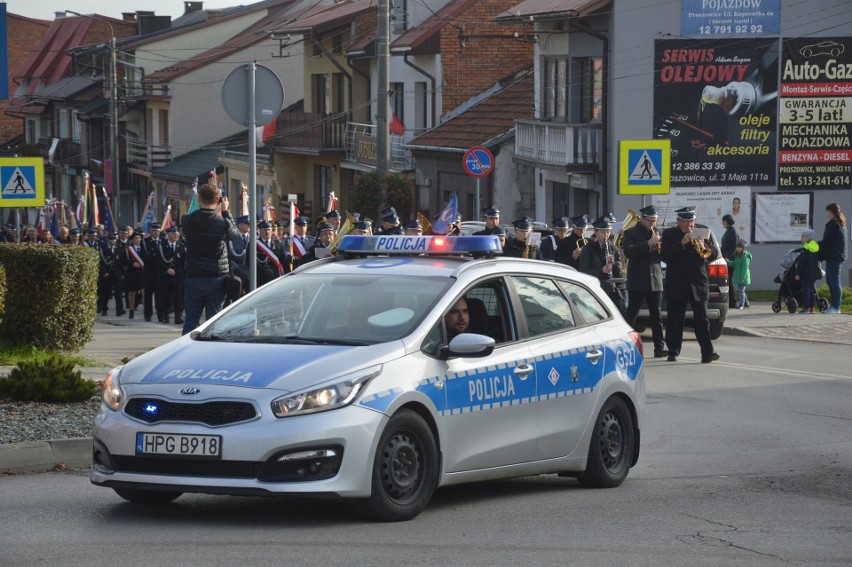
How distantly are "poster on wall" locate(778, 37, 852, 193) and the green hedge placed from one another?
2067cm

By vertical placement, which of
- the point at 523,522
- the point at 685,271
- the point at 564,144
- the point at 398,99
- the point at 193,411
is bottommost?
the point at 523,522

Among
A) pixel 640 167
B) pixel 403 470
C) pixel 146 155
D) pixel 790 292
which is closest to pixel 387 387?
pixel 403 470

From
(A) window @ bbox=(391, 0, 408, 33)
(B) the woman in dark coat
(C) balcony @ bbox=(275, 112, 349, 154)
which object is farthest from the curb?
(C) balcony @ bbox=(275, 112, 349, 154)

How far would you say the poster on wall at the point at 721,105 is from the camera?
1293 inches

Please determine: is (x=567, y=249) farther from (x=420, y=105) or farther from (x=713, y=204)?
(x=420, y=105)

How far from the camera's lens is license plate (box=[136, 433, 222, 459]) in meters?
7.15

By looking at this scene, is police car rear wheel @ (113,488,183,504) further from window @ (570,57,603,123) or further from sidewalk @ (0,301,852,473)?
window @ (570,57,603,123)

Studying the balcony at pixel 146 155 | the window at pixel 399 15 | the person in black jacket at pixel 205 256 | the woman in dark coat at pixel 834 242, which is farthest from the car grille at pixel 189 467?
the balcony at pixel 146 155

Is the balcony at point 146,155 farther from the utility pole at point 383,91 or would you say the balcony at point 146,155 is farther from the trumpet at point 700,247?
the trumpet at point 700,247

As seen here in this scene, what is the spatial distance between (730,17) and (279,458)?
2761 centimetres

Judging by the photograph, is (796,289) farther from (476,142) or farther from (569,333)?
(476,142)

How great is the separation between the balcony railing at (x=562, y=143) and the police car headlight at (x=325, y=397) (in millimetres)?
27713

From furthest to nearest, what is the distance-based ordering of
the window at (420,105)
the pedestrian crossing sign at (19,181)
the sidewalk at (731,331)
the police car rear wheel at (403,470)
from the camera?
1. the window at (420,105)
2. the pedestrian crossing sign at (19,181)
3. the sidewalk at (731,331)
4. the police car rear wheel at (403,470)

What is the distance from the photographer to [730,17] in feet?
108
